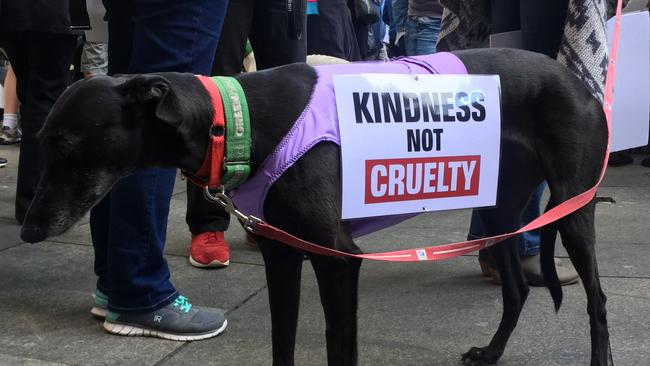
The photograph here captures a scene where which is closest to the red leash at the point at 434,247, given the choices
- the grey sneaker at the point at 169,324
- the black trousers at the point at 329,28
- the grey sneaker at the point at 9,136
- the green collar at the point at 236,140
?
the green collar at the point at 236,140

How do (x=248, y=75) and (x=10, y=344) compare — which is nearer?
(x=248, y=75)

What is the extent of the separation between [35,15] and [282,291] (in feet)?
9.21

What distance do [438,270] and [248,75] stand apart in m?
2.10

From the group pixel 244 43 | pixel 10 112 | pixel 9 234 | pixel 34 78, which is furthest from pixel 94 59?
pixel 244 43

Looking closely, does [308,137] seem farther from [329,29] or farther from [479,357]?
[329,29]

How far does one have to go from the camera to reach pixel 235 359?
304 centimetres

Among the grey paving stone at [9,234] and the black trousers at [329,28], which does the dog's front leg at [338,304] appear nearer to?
the grey paving stone at [9,234]

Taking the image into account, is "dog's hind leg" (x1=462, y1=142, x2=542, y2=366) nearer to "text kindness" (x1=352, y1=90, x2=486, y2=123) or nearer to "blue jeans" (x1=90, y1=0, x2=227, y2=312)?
"text kindness" (x1=352, y1=90, x2=486, y2=123)

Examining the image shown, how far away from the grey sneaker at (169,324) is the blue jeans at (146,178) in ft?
0.13

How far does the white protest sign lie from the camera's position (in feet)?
7.88

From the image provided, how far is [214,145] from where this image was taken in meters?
2.23

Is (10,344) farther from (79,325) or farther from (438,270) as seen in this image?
(438,270)

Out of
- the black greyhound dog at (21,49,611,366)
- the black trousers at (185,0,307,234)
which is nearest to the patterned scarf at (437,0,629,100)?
the black greyhound dog at (21,49,611,366)

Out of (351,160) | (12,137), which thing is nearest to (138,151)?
(351,160)
